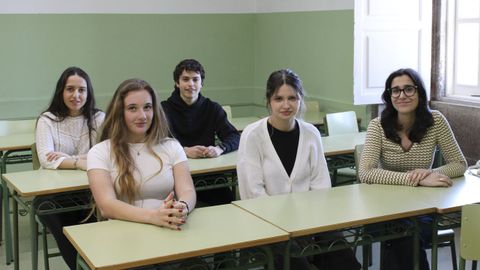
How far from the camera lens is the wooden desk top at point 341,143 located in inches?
164

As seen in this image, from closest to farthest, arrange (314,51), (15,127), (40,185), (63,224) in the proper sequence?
(40,185)
(63,224)
(15,127)
(314,51)

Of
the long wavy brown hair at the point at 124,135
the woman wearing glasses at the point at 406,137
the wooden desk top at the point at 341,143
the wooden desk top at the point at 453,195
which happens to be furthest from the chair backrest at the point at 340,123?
the long wavy brown hair at the point at 124,135

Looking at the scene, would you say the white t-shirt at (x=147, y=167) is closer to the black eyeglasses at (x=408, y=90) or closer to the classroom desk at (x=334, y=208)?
the classroom desk at (x=334, y=208)

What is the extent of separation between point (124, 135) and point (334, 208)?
97cm

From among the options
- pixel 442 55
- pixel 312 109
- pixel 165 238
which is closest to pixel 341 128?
pixel 312 109

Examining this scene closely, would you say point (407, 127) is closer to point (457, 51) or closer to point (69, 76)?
point (69, 76)

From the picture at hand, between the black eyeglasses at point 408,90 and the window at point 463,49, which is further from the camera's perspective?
the window at point 463,49

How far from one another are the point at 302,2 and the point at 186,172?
371 cm

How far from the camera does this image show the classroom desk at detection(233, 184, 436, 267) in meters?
2.62

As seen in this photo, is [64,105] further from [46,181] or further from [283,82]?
[283,82]

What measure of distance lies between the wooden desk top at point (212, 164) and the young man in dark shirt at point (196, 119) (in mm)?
145

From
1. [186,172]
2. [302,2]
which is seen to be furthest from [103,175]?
[302,2]

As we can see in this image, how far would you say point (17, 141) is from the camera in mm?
4625

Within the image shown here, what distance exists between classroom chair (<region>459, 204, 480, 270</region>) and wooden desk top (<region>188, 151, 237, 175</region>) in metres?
1.51
